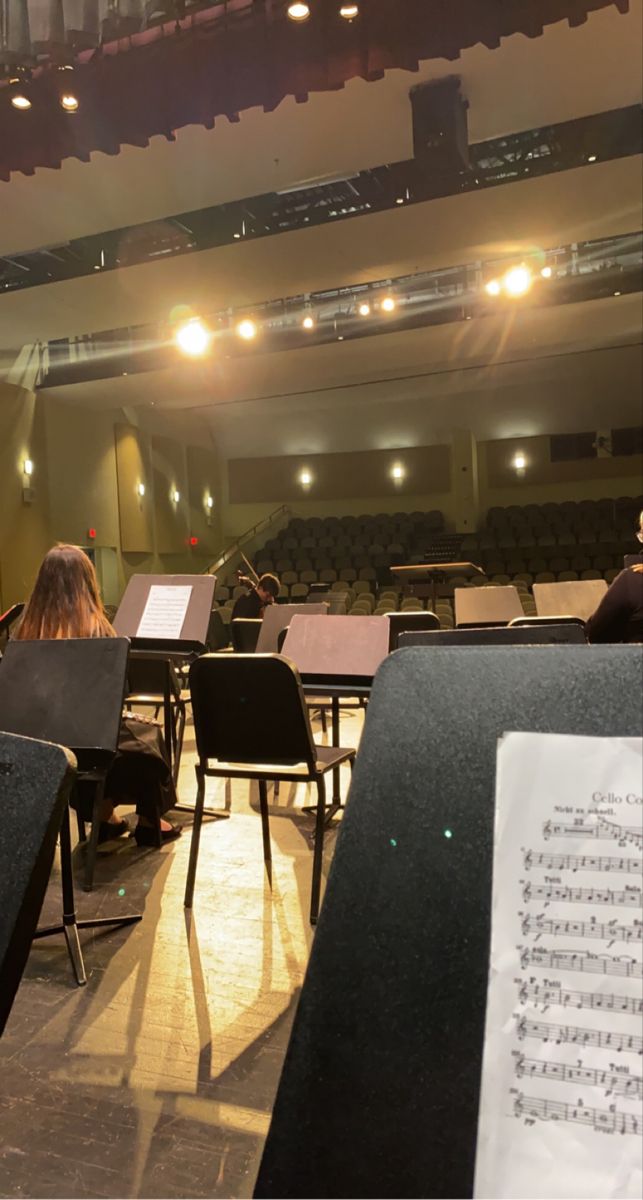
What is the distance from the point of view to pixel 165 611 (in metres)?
3.45

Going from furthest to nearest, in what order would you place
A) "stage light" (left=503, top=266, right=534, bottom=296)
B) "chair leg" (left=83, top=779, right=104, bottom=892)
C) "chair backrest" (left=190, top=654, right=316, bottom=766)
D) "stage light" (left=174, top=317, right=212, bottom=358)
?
"stage light" (left=174, top=317, right=212, bottom=358) → "stage light" (left=503, top=266, right=534, bottom=296) → "chair leg" (left=83, top=779, right=104, bottom=892) → "chair backrest" (left=190, top=654, right=316, bottom=766)

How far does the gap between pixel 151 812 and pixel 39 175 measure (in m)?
4.26

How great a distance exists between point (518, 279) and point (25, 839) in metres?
7.26

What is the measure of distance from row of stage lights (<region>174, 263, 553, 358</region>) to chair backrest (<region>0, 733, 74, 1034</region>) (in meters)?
7.21

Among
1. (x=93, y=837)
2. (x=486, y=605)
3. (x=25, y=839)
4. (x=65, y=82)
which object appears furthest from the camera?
(x=486, y=605)

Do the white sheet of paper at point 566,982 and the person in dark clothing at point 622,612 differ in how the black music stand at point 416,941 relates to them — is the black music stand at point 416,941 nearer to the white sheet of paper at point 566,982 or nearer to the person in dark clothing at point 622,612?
the white sheet of paper at point 566,982

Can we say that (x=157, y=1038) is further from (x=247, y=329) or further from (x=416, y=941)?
(x=247, y=329)

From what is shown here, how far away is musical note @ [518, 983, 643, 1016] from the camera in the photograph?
443 mm

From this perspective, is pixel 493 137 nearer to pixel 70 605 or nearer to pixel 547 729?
pixel 70 605

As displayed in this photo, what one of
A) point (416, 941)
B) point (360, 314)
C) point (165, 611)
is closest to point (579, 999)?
point (416, 941)

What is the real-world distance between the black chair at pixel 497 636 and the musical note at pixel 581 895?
0.79 meters

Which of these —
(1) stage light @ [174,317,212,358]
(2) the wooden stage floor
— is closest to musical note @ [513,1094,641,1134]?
(2) the wooden stage floor

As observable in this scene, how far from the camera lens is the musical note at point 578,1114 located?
426 millimetres

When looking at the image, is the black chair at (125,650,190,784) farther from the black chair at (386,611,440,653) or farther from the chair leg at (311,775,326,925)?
the chair leg at (311,775,326,925)
